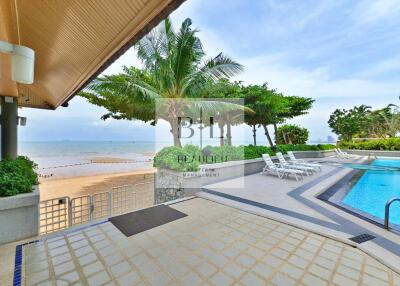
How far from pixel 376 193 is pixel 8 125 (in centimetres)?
1497

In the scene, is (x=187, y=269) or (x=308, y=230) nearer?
(x=187, y=269)

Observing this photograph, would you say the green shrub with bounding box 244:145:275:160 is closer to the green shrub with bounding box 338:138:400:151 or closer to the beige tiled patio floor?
the beige tiled patio floor

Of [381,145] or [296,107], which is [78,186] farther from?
[381,145]

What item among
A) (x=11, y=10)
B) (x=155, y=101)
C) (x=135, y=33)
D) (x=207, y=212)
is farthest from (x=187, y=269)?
(x=155, y=101)

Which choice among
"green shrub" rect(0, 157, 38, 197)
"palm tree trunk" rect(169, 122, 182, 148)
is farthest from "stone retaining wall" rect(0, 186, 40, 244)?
"palm tree trunk" rect(169, 122, 182, 148)

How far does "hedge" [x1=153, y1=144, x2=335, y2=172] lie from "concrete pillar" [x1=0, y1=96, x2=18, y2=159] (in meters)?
5.81

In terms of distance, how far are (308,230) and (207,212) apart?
227cm

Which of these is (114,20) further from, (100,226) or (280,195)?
(280,195)

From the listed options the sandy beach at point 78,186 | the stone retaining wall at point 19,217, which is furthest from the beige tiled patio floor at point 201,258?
the sandy beach at point 78,186

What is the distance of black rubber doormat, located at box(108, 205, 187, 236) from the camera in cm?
419

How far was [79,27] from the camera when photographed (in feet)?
A: 9.07

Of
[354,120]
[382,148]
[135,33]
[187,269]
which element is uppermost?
[354,120]

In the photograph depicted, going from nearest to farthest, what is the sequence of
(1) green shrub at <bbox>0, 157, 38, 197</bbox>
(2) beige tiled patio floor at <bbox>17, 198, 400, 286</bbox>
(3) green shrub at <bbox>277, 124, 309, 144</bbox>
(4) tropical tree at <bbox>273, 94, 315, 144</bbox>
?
(2) beige tiled patio floor at <bbox>17, 198, 400, 286</bbox> < (1) green shrub at <bbox>0, 157, 38, 197</bbox> < (4) tropical tree at <bbox>273, 94, 315, 144</bbox> < (3) green shrub at <bbox>277, 124, 309, 144</bbox>

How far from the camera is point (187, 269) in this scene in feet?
9.34
